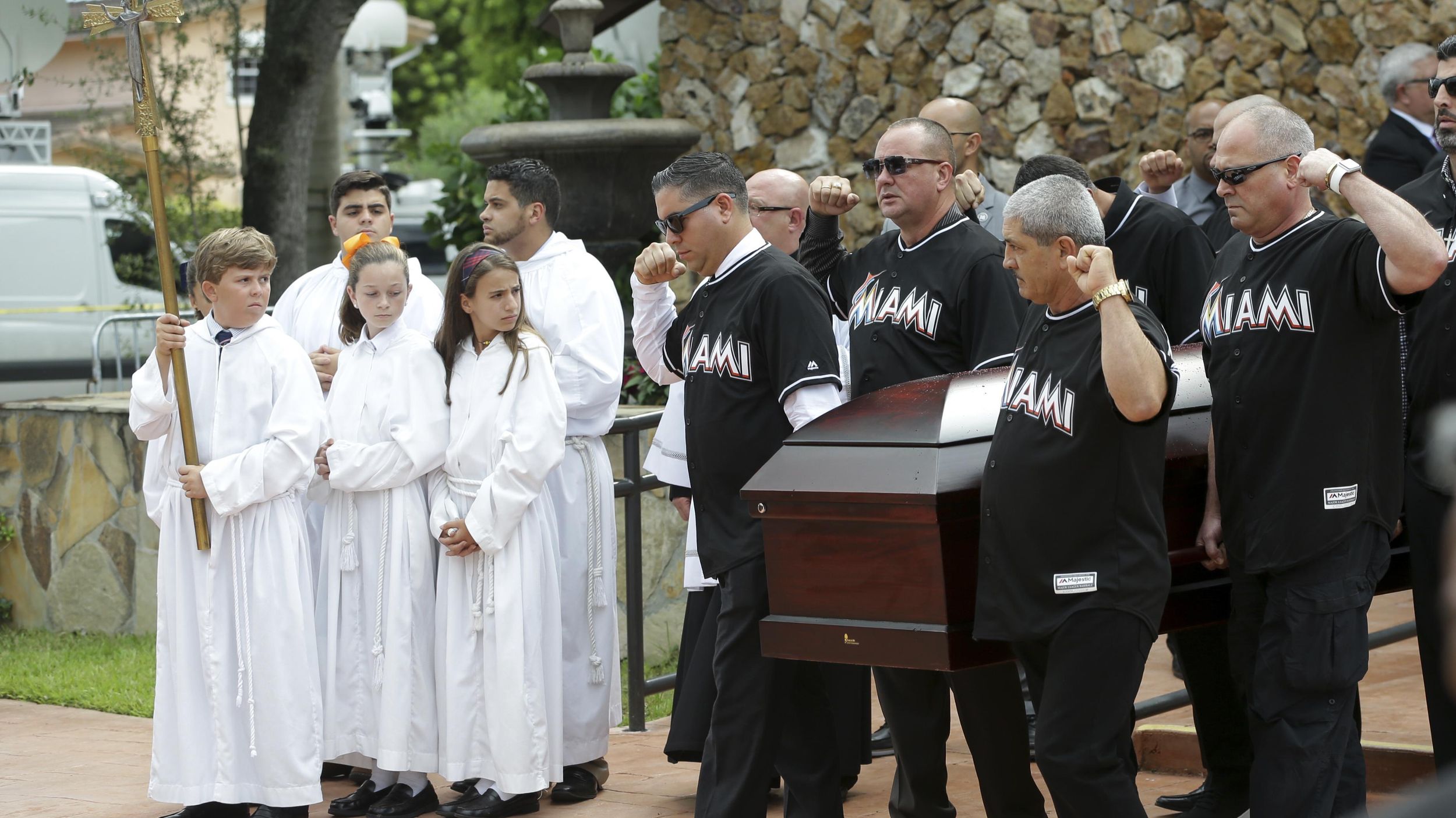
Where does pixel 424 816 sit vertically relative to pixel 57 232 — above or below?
below

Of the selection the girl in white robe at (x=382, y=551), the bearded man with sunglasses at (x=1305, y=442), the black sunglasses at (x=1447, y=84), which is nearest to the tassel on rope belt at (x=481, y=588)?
the girl in white robe at (x=382, y=551)

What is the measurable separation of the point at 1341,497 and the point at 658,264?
1957 millimetres

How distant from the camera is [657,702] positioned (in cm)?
742

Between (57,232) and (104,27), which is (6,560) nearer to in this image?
(104,27)

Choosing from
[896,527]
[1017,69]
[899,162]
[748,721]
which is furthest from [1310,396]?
[1017,69]

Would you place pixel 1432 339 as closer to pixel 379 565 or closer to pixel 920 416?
pixel 920 416

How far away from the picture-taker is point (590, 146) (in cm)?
938

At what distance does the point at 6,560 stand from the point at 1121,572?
7.26 metres

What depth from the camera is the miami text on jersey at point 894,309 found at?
192 inches

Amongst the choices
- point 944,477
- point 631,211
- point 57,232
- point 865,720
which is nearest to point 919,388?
point 944,477

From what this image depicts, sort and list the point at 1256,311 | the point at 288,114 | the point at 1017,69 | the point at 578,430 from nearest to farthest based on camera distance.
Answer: the point at 1256,311 → the point at 578,430 → the point at 288,114 → the point at 1017,69

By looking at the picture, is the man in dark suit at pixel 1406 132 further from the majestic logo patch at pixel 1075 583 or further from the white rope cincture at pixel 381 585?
the white rope cincture at pixel 381 585

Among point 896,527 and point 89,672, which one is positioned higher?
point 896,527

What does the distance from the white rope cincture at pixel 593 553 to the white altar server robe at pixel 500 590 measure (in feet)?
0.84
